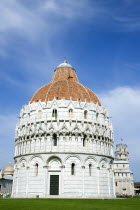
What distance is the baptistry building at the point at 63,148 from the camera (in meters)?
46.2

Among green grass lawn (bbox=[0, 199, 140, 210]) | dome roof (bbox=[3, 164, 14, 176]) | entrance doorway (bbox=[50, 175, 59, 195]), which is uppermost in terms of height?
dome roof (bbox=[3, 164, 14, 176])

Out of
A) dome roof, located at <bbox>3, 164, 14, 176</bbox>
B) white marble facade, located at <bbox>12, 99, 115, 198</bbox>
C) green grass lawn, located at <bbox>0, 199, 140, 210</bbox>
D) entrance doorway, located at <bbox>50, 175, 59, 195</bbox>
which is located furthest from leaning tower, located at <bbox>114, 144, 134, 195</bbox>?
→ green grass lawn, located at <bbox>0, 199, 140, 210</bbox>

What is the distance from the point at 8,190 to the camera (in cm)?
9506

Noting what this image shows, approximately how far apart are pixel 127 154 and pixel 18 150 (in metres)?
77.1

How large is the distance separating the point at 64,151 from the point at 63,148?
2.09 ft

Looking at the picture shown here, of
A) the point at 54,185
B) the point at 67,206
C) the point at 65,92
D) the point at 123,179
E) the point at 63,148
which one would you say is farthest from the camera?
the point at 123,179

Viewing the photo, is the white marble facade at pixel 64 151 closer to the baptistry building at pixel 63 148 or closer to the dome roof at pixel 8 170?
the baptistry building at pixel 63 148

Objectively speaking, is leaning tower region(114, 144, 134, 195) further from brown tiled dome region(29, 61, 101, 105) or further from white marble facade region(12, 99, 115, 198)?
brown tiled dome region(29, 61, 101, 105)

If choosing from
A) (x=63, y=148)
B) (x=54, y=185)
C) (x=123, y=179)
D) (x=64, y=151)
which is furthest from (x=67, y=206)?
(x=123, y=179)

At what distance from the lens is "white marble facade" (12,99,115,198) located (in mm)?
46188

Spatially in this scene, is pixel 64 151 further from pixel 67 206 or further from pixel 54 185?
pixel 67 206

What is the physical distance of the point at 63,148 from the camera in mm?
47344

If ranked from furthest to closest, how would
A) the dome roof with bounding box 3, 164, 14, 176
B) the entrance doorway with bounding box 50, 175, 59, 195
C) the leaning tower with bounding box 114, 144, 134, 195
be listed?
the dome roof with bounding box 3, 164, 14, 176, the leaning tower with bounding box 114, 144, 134, 195, the entrance doorway with bounding box 50, 175, 59, 195

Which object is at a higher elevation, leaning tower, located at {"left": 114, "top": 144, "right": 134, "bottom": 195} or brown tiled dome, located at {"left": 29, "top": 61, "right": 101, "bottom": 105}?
brown tiled dome, located at {"left": 29, "top": 61, "right": 101, "bottom": 105}
